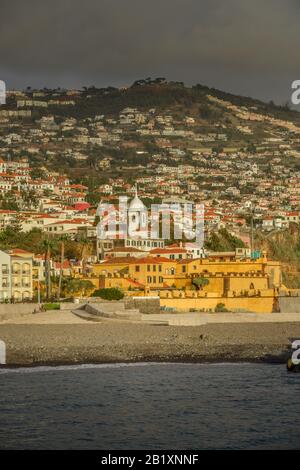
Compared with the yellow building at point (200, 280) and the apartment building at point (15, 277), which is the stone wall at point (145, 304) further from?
the apartment building at point (15, 277)

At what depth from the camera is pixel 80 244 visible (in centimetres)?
9225

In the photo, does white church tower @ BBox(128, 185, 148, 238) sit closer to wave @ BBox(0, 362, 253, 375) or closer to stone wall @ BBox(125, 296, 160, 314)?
stone wall @ BBox(125, 296, 160, 314)

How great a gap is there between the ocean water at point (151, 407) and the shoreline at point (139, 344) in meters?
1.63

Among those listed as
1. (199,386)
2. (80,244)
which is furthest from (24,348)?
(80,244)

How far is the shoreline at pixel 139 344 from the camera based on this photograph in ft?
143

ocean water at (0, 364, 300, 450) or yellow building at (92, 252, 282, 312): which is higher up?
yellow building at (92, 252, 282, 312)

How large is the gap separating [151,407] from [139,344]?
39.5ft

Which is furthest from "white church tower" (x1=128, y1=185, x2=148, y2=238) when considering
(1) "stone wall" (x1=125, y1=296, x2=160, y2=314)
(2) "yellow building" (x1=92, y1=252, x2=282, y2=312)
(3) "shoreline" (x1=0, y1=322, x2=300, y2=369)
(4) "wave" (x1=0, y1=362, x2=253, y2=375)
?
(4) "wave" (x1=0, y1=362, x2=253, y2=375)

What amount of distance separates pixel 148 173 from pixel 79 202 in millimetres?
51887

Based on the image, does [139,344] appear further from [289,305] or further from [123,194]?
[123,194]

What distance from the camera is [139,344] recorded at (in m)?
46.2

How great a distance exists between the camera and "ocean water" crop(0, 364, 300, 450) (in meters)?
29.5

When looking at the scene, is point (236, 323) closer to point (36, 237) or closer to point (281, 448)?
point (281, 448)

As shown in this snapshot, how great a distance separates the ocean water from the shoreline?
1.63m
